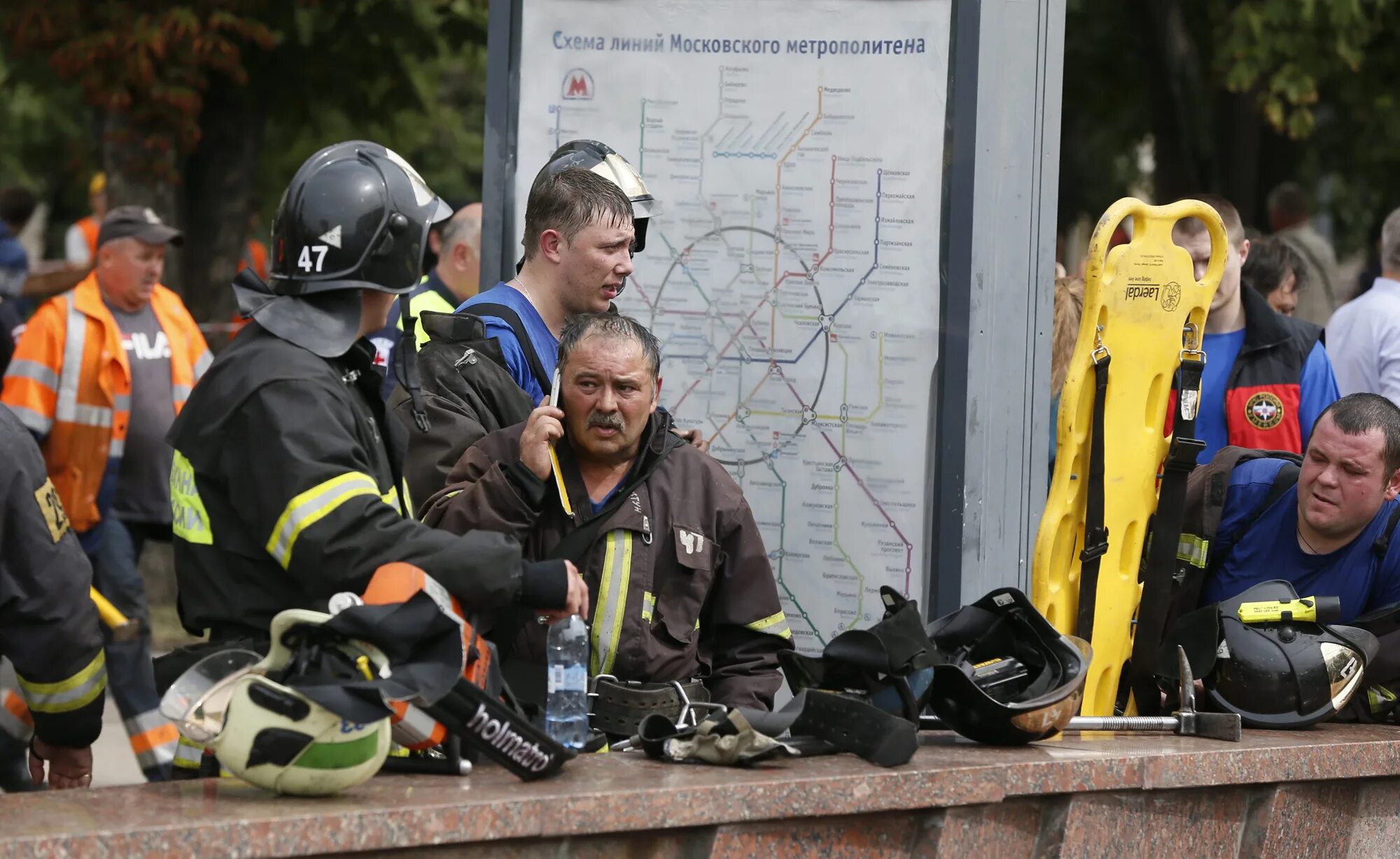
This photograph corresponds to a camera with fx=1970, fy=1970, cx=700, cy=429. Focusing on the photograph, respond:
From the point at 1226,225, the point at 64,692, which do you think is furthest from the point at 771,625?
the point at 1226,225

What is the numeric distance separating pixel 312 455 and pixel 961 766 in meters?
1.51

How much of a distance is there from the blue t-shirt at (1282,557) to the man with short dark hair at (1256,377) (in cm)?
72

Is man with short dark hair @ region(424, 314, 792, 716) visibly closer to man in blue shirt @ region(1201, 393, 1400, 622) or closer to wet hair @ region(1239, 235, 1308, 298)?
man in blue shirt @ region(1201, 393, 1400, 622)

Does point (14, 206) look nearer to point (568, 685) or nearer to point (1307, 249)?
point (1307, 249)

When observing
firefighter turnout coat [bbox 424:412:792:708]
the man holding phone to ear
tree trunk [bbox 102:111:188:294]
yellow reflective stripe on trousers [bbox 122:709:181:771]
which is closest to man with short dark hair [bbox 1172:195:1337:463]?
the man holding phone to ear

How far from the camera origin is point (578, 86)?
230 inches

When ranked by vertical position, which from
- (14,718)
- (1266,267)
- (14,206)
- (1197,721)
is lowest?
(14,718)

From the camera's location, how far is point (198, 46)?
35.8ft

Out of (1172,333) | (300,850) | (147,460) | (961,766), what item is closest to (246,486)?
(300,850)

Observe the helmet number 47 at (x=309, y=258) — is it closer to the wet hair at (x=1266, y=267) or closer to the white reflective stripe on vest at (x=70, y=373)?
the wet hair at (x=1266, y=267)

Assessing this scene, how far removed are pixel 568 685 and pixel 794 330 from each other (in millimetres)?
1610

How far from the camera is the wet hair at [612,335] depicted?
4.58 metres

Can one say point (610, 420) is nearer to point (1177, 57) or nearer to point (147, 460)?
point (147, 460)

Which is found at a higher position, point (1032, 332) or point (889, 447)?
point (1032, 332)
